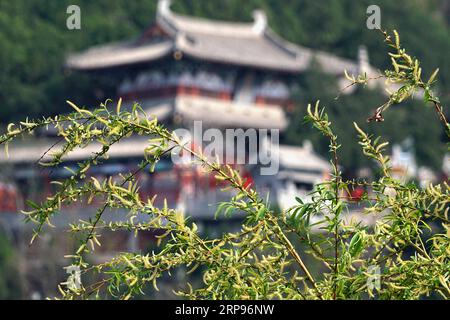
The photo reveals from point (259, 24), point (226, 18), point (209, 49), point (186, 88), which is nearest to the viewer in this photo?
point (186, 88)

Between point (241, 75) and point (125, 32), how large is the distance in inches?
334

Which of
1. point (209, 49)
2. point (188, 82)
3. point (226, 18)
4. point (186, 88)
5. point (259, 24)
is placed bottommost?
point (186, 88)

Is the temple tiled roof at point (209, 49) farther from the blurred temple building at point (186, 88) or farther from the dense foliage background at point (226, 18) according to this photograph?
the dense foliage background at point (226, 18)

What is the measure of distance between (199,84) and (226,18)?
9762mm

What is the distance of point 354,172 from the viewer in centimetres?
3669

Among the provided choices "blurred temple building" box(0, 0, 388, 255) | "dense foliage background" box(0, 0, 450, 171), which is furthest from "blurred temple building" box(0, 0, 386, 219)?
"dense foliage background" box(0, 0, 450, 171)

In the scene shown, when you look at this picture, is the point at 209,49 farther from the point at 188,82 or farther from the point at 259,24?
the point at 259,24

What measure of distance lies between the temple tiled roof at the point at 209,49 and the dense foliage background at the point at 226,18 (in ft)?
4.90

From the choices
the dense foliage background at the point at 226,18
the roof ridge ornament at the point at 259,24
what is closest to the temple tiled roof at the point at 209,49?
the roof ridge ornament at the point at 259,24

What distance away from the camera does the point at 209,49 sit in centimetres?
4231

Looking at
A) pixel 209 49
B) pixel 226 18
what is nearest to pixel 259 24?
pixel 209 49

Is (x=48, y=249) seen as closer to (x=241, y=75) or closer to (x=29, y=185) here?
(x=29, y=185)

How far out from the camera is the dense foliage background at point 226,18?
39000 mm

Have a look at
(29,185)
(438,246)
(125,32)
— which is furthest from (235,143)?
(438,246)
